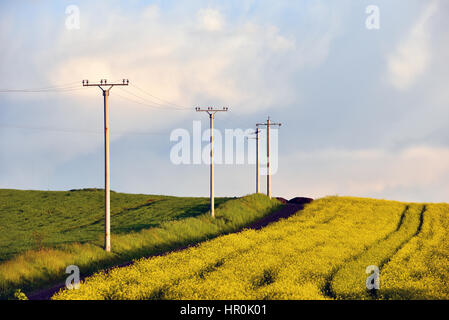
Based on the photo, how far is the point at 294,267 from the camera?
22.5 meters

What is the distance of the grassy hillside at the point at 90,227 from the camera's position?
78.9 feet

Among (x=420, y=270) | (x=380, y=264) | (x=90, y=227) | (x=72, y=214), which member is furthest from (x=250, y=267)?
(x=72, y=214)

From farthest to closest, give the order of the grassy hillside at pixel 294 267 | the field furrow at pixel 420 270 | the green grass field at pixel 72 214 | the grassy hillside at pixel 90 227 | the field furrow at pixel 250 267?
the green grass field at pixel 72 214
the grassy hillside at pixel 90 227
the field furrow at pixel 420 270
the grassy hillside at pixel 294 267
the field furrow at pixel 250 267

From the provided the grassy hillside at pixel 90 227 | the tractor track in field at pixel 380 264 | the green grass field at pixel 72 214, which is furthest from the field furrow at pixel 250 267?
the green grass field at pixel 72 214

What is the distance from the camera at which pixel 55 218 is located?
182 ft

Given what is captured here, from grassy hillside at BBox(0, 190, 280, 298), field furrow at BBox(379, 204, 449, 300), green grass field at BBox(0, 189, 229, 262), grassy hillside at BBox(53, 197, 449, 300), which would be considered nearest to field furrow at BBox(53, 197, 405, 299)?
grassy hillside at BBox(53, 197, 449, 300)

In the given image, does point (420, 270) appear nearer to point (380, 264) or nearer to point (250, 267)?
point (380, 264)

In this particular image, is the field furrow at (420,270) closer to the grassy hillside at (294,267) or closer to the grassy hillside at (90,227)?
the grassy hillside at (294,267)

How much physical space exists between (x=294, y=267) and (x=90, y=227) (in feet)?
101

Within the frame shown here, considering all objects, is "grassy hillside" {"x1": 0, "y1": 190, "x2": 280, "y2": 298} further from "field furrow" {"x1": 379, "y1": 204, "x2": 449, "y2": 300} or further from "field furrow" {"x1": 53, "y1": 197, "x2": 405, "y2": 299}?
"field furrow" {"x1": 379, "y1": 204, "x2": 449, "y2": 300}

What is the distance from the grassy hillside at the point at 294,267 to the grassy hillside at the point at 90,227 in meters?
A: 3.98
